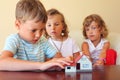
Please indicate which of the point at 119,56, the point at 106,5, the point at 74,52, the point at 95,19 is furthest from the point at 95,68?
the point at 106,5

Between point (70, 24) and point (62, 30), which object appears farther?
point (70, 24)

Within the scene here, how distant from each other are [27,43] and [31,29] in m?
0.11

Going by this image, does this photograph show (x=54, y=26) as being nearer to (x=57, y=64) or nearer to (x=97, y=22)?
(x=97, y=22)

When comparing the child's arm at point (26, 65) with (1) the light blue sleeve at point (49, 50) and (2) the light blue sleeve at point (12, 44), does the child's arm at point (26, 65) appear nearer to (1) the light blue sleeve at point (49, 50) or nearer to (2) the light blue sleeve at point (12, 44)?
(2) the light blue sleeve at point (12, 44)

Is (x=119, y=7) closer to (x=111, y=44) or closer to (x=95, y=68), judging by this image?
(x=111, y=44)

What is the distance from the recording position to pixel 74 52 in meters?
1.74

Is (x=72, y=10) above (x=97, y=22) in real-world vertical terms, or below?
above

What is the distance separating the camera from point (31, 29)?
1.00 meters

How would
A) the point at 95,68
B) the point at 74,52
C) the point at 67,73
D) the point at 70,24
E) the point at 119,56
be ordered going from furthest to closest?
the point at 70,24
the point at 74,52
the point at 119,56
the point at 95,68
the point at 67,73

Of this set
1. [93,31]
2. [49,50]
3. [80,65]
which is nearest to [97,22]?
[93,31]

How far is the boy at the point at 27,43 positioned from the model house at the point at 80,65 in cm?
2

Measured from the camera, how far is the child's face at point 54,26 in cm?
169

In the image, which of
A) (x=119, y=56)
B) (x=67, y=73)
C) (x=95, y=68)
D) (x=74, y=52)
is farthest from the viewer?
(x=74, y=52)

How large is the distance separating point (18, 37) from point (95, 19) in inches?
36.3
